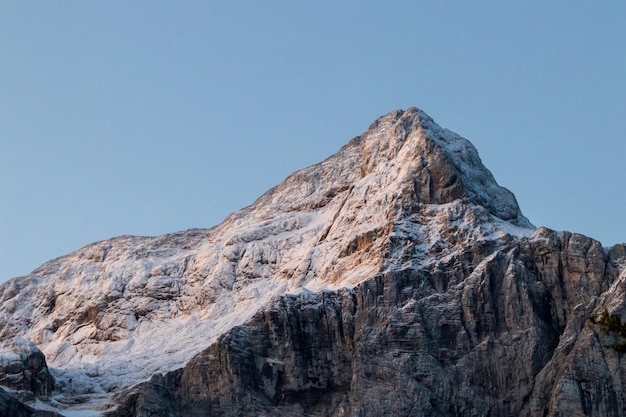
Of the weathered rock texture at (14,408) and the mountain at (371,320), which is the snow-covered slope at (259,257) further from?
the weathered rock texture at (14,408)

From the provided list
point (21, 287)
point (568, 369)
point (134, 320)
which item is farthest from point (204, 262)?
point (568, 369)

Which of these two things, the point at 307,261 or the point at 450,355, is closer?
the point at 450,355

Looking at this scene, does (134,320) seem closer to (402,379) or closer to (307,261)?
(307,261)

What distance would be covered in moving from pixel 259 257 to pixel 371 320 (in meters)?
29.9

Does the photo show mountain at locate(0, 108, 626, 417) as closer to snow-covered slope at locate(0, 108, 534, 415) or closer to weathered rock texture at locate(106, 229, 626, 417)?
weathered rock texture at locate(106, 229, 626, 417)

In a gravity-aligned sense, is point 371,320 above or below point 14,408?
above

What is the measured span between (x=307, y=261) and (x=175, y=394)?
88.6 ft

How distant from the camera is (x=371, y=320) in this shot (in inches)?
6088

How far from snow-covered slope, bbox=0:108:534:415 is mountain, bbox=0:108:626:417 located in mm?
272

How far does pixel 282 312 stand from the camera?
158000 mm

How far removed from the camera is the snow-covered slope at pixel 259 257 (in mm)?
164000

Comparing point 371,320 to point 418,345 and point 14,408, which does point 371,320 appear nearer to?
point 418,345

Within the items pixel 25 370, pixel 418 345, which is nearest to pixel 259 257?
pixel 25 370

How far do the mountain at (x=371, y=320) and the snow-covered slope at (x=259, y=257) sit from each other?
272mm
